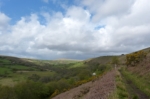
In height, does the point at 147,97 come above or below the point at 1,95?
above

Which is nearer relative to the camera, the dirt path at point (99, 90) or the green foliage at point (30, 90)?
the dirt path at point (99, 90)

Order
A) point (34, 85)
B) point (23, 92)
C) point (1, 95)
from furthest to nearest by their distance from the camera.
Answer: point (34, 85) < point (23, 92) < point (1, 95)

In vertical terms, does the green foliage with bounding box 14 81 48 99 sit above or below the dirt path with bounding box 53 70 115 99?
below

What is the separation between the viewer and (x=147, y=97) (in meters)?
21.2

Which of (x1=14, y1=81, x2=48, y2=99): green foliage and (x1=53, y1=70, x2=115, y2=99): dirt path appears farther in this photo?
(x1=14, y1=81, x2=48, y2=99): green foliage

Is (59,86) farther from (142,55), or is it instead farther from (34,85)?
(142,55)

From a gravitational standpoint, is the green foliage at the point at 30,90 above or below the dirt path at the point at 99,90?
below

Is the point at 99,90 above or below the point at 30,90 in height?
above

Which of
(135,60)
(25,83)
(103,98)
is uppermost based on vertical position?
(135,60)

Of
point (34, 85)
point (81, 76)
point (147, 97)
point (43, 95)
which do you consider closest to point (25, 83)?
point (34, 85)

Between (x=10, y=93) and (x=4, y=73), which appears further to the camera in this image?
(x=4, y=73)

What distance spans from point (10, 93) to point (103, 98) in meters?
68.9

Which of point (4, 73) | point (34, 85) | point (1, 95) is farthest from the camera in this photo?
point (4, 73)

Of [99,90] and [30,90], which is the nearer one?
[99,90]
